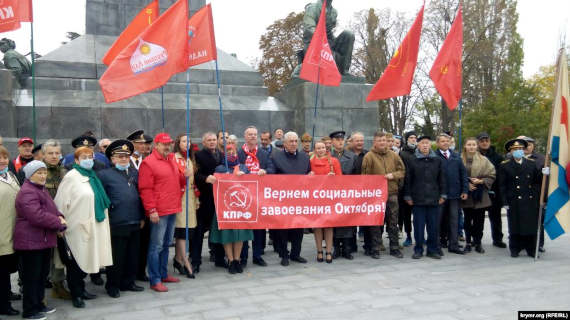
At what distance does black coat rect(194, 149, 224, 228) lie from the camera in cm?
655

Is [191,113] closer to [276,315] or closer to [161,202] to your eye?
[161,202]

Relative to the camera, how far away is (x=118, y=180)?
550cm

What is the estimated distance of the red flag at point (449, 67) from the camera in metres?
8.22

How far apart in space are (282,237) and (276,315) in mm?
2374

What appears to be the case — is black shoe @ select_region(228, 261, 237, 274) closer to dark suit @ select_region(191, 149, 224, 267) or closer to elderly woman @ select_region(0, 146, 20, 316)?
dark suit @ select_region(191, 149, 224, 267)

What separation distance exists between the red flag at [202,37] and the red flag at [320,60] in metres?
1.90

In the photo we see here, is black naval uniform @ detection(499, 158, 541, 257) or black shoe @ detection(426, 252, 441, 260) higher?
black naval uniform @ detection(499, 158, 541, 257)

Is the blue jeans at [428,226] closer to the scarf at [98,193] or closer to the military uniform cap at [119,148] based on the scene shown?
the military uniform cap at [119,148]

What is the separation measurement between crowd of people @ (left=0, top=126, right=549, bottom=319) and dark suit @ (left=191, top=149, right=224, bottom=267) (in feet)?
0.05

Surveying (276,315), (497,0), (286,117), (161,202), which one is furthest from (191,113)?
(497,0)

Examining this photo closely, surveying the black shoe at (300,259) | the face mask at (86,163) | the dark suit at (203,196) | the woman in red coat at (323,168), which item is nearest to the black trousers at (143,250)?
the dark suit at (203,196)

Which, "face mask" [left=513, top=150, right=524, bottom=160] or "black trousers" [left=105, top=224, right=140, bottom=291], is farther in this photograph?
"face mask" [left=513, top=150, right=524, bottom=160]

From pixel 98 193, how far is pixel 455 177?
5412 mm

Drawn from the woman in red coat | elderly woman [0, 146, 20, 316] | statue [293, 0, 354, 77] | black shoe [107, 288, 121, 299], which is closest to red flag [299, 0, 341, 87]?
the woman in red coat
